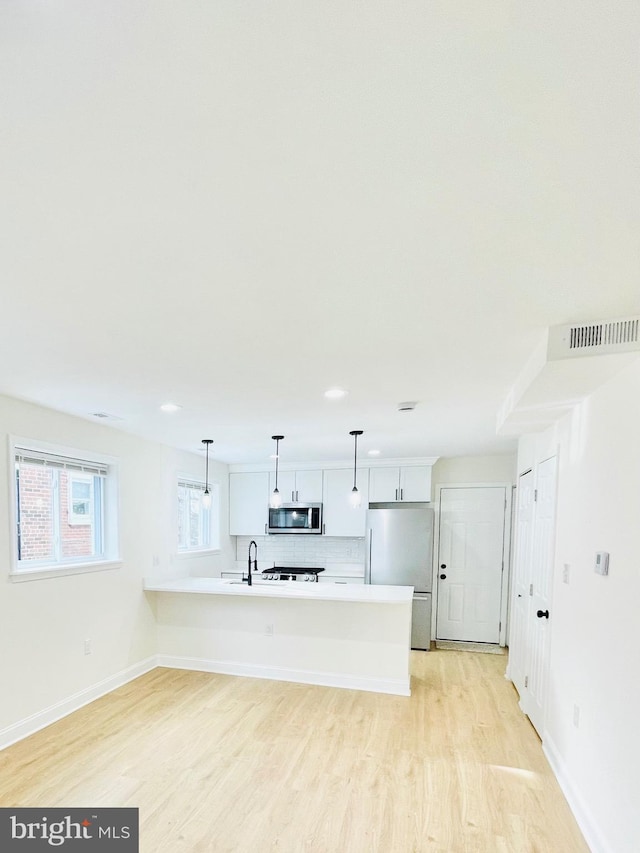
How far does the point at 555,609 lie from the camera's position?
2.90 meters

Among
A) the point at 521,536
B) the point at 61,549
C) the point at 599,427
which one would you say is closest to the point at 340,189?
the point at 599,427

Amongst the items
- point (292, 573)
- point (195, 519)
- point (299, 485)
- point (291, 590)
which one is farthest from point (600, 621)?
point (195, 519)

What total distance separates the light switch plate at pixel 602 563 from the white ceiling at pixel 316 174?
1060 mm

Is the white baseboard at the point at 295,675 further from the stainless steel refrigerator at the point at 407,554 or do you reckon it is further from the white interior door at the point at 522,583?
the stainless steel refrigerator at the point at 407,554

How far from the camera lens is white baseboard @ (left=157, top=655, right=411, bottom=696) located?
3.88 m

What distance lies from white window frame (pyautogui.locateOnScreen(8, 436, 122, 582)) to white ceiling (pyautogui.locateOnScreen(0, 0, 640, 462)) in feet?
4.56

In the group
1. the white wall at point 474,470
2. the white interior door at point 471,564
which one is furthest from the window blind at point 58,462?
the white interior door at point 471,564

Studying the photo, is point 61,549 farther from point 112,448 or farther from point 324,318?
point 324,318

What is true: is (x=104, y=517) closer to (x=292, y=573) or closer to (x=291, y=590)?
(x=291, y=590)

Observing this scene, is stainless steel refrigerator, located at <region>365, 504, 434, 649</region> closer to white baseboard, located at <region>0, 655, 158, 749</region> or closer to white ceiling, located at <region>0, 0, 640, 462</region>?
white baseboard, located at <region>0, 655, 158, 749</region>

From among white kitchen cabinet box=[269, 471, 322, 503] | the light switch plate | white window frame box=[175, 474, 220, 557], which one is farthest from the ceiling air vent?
white kitchen cabinet box=[269, 471, 322, 503]

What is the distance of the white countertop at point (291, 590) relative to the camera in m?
3.89

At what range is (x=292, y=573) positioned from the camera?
5633 mm

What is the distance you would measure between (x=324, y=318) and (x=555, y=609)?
2484mm
